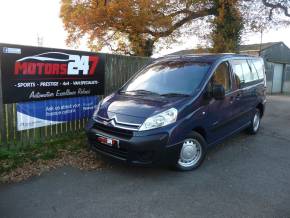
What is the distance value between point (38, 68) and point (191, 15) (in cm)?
1401

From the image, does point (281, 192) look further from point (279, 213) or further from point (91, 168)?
point (91, 168)

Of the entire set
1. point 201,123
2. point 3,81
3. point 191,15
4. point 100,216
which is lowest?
point 100,216

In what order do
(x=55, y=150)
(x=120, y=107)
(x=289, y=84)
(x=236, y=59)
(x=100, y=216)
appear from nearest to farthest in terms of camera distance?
(x=100, y=216) → (x=120, y=107) → (x=55, y=150) → (x=236, y=59) → (x=289, y=84)

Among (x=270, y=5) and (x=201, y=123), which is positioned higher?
(x=270, y=5)

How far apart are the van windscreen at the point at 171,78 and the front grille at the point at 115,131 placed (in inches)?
42.9

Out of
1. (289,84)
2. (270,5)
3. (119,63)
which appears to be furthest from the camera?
(289,84)

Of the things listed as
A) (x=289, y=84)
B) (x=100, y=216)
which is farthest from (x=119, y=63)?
(x=289, y=84)

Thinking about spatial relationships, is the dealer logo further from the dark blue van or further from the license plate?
the license plate

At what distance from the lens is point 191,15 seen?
1720cm

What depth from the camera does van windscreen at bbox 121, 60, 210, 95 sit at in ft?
15.3

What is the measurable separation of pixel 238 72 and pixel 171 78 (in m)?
1.68

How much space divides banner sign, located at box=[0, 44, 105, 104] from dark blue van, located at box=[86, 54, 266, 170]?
131 centimetres

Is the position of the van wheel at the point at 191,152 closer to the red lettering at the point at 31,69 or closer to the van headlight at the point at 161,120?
the van headlight at the point at 161,120

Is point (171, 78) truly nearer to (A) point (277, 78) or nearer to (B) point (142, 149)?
(B) point (142, 149)
